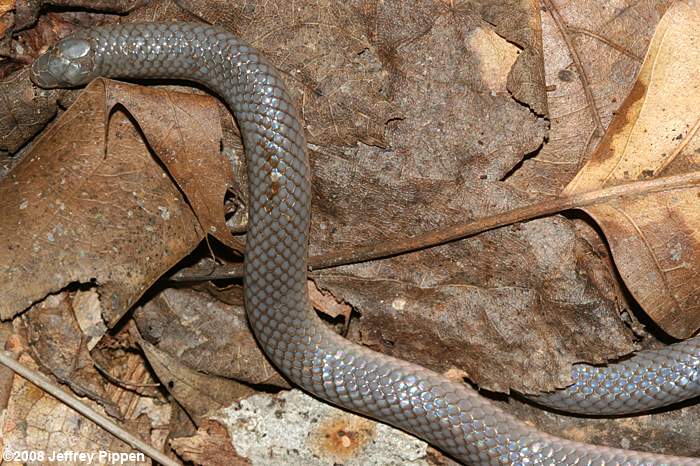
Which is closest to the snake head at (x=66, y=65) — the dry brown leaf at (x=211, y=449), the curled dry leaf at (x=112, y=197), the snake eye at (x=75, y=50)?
the snake eye at (x=75, y=50)

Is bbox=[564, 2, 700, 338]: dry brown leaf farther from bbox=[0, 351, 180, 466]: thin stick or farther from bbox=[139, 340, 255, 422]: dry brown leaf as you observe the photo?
bbox=[0, 351, 180, 466]: thin stick

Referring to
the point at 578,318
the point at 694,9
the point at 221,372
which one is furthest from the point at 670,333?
the point at 221,372

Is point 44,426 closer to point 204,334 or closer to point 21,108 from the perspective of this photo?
point 204,334

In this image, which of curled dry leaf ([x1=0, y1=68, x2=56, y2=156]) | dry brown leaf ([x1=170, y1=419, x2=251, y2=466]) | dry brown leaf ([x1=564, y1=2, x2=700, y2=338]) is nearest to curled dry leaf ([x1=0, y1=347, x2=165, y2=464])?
dry brown leaf ([x1=170, y1=419, x2=251, y2=466])


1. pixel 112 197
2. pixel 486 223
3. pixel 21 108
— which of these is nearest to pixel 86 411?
pixel 112 197

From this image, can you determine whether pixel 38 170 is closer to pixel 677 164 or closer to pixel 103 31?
pixel 103 31

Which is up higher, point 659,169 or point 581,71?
point 581,71
